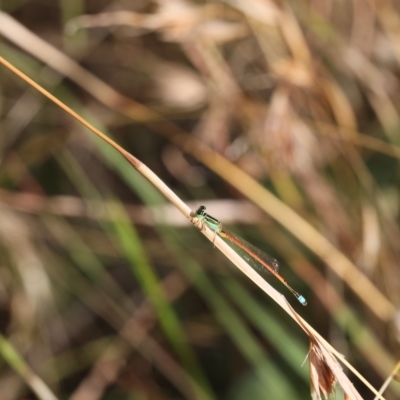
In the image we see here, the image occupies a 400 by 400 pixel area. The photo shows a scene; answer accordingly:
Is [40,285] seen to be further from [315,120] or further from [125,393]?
[315,120]

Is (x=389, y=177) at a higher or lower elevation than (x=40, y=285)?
higher

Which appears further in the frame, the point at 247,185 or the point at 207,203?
the point at 207,203

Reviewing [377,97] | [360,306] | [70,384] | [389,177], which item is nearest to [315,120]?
[377,97]

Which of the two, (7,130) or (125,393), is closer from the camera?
(125,393)

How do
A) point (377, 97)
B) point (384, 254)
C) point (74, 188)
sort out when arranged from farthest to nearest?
point (74, 188)
point (377, 97)
point (384, 254)

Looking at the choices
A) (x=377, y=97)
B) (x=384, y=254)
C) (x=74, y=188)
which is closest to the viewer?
(x=384, y=254)

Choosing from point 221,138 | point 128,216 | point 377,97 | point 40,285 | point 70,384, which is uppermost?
point 377,97

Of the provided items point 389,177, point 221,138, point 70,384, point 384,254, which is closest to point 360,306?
point 384,254

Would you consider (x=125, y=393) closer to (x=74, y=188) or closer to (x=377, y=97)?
(x=74, y=188)

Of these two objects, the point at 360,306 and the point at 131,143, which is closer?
the point at 360,306
